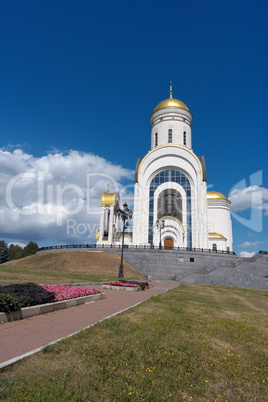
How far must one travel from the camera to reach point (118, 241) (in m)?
44.9

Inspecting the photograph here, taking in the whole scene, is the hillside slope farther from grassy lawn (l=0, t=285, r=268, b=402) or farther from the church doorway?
grassy lawn (l=0, t=285, r=268, b=402)

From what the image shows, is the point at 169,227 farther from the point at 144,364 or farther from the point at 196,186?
the point at 144,364

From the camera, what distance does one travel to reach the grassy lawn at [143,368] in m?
3.28

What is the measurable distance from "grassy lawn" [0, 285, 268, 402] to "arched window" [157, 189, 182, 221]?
36.8 meters

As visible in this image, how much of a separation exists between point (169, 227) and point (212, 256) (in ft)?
27.9

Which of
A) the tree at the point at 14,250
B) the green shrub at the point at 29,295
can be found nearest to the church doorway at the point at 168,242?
the green shrub at the point at 29,295

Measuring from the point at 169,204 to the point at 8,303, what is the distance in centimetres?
3785

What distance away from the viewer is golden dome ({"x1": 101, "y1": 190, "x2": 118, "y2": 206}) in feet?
145

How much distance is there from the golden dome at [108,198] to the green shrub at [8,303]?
121 ft

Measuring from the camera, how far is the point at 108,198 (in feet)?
147

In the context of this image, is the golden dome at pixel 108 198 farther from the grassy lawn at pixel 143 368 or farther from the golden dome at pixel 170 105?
the grassy lawn at pixel 143 368

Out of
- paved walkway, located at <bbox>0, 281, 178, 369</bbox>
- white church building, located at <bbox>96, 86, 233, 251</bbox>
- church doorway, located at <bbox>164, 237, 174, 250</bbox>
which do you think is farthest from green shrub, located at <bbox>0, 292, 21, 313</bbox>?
church doorway, located at <bbox>164, 237, 174, 250</bbox>

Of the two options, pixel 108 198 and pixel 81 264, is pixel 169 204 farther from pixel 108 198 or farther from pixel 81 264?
pixel 81 264

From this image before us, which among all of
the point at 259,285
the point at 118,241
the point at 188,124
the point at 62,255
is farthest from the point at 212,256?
the point at 188,124
